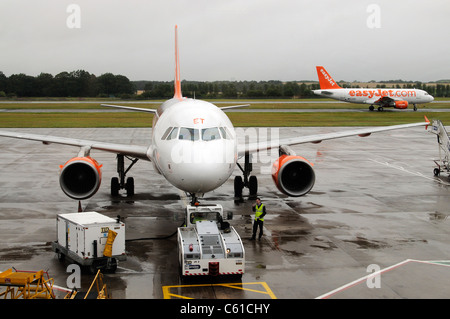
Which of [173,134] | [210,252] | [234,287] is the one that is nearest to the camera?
[234,287]

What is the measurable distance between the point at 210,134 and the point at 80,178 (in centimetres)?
623

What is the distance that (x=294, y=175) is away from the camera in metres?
21.5

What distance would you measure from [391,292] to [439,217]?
9291mm

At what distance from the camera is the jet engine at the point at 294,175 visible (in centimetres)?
2050

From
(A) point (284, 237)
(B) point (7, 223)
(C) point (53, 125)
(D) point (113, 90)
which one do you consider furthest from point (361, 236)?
(D) point (113, 90)

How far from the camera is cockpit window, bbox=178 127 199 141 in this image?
57.9 ft

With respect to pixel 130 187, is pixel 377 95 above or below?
above

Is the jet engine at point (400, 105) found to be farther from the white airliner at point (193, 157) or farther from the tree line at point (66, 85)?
the white airliner at point (193, 157)

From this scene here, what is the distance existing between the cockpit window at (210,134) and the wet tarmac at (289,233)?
2.79 m

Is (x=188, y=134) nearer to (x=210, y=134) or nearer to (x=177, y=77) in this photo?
(x=210, y=134)

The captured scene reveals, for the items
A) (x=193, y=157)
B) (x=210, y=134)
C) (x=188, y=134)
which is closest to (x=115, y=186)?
(x=188, y=134)

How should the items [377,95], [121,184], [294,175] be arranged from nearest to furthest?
1. [294,175]
2. [121,184]
3. [377,95]

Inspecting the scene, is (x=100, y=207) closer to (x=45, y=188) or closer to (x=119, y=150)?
(x=119, y=150)

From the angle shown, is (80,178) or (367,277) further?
(80,178)
